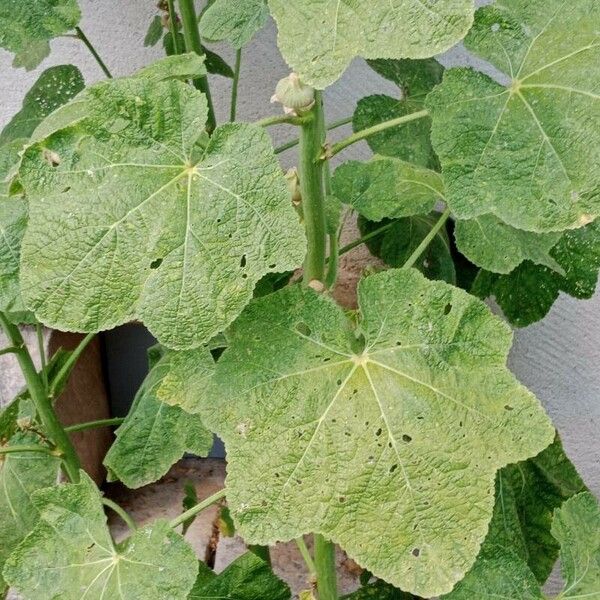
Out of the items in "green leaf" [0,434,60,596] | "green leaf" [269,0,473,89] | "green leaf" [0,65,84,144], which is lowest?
"green leaf" [0,434,60,596]

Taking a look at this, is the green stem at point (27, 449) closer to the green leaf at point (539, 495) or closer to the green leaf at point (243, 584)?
the green leaf at point (243, 584)

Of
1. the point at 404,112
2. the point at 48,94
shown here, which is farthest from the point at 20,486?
the point at 404,112

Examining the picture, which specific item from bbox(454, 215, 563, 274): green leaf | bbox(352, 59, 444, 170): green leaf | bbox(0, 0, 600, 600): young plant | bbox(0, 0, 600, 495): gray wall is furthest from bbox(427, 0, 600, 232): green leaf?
bbox(0, 0, 600, 495): gray wall

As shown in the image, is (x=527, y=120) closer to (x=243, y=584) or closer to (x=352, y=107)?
(x=243, y=584)

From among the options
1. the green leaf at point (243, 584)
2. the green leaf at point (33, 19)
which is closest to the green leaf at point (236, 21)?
the green leaf at point (33, 19)

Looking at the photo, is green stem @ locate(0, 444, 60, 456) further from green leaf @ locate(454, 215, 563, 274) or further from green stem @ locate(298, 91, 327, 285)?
green leaf @ locate(454, 215, 563, 274)
